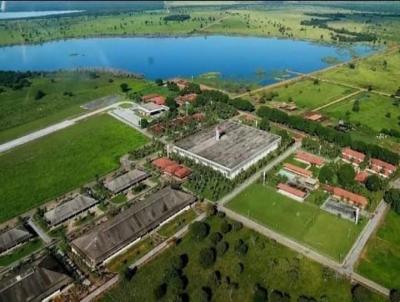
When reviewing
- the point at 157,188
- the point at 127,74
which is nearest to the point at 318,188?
the point at 157,188

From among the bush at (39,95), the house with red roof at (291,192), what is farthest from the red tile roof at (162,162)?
the bush at (39,95)

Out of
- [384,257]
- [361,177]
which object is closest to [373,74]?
[361,177]

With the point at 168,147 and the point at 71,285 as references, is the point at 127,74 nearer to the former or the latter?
the point at 168,147

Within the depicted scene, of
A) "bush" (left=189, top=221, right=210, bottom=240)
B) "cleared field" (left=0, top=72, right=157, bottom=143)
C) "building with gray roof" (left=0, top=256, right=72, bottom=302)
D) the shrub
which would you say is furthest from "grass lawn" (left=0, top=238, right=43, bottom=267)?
"cleared field" (left=0, top=72, right=157, bottom=143)

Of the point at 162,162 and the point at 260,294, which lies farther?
the point at 162,162

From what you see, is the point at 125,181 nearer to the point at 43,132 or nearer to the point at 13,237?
the point at 13,237
